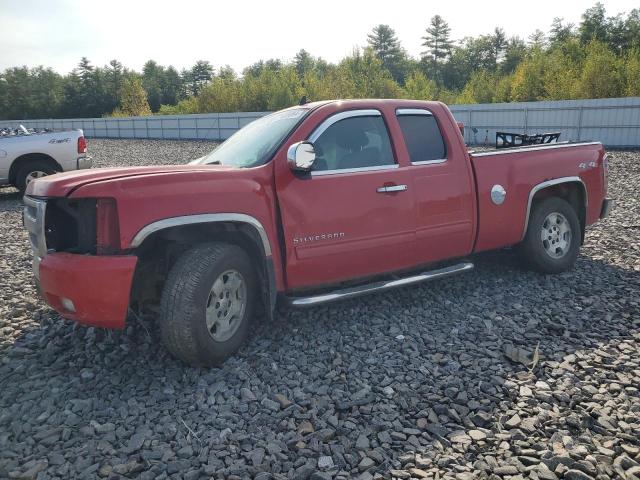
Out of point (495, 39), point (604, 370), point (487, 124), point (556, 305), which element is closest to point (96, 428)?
point (604, 370)

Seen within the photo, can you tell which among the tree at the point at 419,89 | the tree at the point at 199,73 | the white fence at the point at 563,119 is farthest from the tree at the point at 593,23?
the tree at the point at 199,73

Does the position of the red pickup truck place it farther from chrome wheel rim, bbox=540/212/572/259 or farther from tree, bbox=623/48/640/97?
tree, bbox=623/48/640/97

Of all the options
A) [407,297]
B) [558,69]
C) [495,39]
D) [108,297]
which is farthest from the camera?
[495,39]

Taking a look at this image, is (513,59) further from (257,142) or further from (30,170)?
(257,142)

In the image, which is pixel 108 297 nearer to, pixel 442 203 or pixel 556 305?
pixel 442 203

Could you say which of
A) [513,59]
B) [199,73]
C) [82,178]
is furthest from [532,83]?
[199,73]

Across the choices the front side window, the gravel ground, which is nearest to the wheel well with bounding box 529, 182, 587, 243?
the gravel ground

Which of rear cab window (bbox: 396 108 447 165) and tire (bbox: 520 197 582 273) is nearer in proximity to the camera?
rear cab window (bbox: 396 108 447 165)

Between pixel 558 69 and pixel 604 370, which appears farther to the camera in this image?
pixel 558 69

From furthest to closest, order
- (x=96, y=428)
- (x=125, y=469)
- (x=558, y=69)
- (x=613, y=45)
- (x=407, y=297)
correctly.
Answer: (x=613, y=45) < (x=558, y=69) < (x=407, y=297) < (x=96, y=428) < (x=125, y=469)

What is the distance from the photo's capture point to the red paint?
3385 millimetres

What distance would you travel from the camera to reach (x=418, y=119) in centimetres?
496

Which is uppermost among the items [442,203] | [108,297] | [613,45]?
[613,45]

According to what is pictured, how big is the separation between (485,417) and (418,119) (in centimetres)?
285
